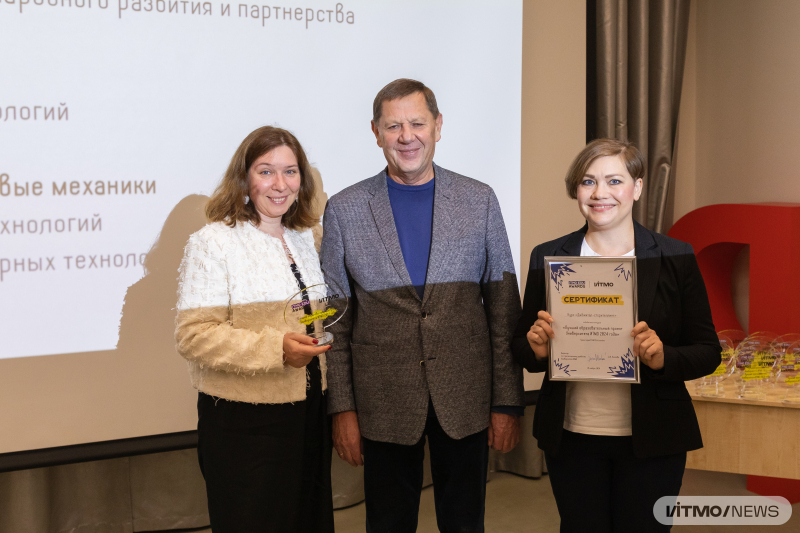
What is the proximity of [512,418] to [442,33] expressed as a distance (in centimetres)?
172

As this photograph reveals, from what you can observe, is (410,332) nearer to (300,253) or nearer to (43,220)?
(300,253)

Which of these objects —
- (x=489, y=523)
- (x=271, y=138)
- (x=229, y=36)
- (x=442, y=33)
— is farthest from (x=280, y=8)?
(x=489, y=523)

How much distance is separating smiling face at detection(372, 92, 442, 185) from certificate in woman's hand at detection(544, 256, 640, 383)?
0.46m

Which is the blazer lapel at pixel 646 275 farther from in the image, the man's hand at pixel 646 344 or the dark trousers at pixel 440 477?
the dark trousers at pixel 440 477

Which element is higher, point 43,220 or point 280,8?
point 280,8

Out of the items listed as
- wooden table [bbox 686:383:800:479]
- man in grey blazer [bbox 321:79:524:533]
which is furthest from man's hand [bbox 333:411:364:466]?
wooden table [bbox 686:383:800:479]

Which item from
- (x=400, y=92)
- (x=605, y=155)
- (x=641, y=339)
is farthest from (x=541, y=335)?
(x=400, y=92)

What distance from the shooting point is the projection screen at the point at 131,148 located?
2.20 metres

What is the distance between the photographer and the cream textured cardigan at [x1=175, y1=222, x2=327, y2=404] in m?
1.58

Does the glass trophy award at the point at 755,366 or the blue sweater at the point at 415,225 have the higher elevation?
the blue sweater at the point at 415,225

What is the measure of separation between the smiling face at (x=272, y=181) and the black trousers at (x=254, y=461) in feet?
1.64

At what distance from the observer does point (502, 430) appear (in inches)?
71.9

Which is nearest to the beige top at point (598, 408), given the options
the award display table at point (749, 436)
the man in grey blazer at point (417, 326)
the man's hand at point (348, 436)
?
the man in grey blazer at point (417, 326)

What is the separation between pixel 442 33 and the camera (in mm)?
2779
